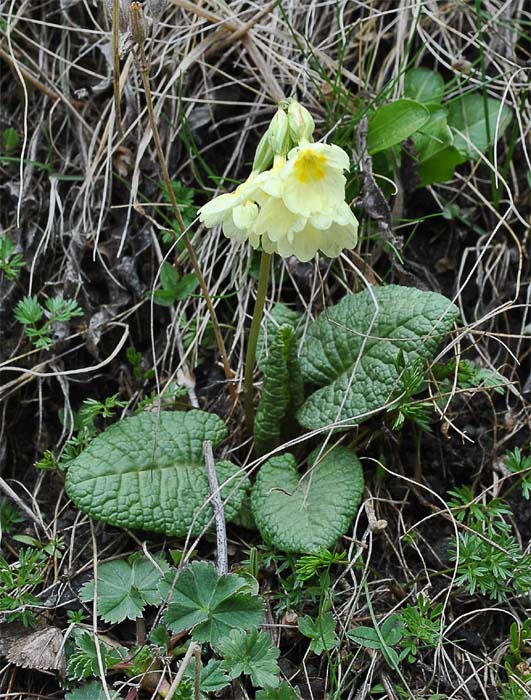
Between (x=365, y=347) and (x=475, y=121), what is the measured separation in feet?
2.84

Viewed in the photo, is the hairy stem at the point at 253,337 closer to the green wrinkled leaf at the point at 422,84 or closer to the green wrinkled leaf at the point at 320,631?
the green wrinkled leaf at the point at 320,631

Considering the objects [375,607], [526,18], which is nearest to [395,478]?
[375,607]

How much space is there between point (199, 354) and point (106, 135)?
0.69 meters

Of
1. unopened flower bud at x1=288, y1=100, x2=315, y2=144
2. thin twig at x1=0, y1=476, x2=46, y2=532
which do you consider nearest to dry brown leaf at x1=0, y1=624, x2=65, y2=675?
thin twig at x1=0, y1=476, x2=46, y2=532

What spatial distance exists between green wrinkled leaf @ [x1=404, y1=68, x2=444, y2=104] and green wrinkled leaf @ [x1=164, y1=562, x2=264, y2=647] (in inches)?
60.1

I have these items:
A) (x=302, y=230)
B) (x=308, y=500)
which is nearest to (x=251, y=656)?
(x=308, y=500)

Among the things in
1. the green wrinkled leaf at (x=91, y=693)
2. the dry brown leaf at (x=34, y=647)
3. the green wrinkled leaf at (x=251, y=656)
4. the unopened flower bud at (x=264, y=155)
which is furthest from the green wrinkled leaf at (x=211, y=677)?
the unopened flower bud at (x=264, y=155)

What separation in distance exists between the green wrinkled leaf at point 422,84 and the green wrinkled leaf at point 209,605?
153 cm

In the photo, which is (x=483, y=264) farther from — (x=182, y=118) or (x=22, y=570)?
(x=22, y=570)

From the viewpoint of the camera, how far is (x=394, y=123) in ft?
7.04

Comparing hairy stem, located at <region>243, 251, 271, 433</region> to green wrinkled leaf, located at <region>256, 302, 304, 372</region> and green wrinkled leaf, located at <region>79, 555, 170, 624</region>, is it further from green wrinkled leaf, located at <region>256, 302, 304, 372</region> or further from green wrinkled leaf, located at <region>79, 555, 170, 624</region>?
green wrinkled leaf, located at <region>79, 555, 170, 624</region>

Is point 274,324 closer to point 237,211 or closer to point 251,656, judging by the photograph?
point 237,211

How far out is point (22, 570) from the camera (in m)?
1.77

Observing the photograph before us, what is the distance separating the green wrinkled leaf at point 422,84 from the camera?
2396mm
